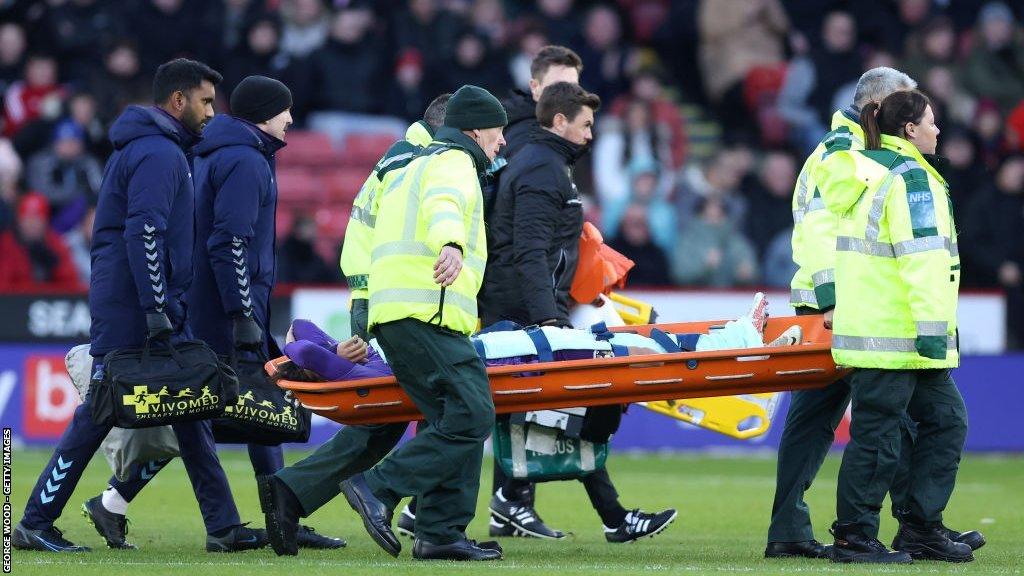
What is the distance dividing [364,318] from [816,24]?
42.7ft

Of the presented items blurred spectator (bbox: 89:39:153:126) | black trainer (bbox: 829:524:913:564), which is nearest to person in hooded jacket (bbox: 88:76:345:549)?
black trainer (bbox: 829:524:913:564)

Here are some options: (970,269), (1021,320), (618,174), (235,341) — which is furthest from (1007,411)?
(235,341)

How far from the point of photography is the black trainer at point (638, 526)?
30.1 ft

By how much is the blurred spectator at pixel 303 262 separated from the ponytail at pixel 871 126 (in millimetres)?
8875

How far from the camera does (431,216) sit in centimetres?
768

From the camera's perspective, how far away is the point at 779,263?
1755cm

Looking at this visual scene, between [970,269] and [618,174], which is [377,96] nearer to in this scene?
[618,174]

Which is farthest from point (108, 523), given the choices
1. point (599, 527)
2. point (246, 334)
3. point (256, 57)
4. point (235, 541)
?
point (256, 57)

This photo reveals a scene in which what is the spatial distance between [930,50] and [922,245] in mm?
12460

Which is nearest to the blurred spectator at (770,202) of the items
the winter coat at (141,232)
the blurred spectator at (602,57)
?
the blurred spectator at (602,57)

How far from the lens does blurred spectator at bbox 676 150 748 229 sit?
18078 millimetres

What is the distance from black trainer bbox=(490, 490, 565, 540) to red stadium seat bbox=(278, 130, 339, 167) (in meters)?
8.83

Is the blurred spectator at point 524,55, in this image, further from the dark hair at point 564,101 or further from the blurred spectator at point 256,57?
the dark hair at point 564,101

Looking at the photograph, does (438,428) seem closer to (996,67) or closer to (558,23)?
(558,23)
